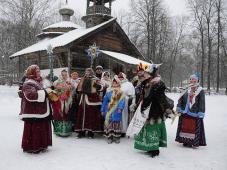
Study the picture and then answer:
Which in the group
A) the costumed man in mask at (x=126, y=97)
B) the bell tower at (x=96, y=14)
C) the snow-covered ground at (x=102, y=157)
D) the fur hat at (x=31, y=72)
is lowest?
the snow-covered ground at (x=102, y=157)

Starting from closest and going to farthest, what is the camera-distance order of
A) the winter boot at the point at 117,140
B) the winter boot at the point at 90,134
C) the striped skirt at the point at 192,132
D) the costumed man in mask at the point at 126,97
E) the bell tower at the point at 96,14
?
the striped skirt at the point at 192,132 → the winter boot at the point at 117,140 → the costumed man in mask at the point at 126,97 → the winter boot at the point at 90,134 → the bell tower at the point at 96,14

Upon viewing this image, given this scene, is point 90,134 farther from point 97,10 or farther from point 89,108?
point 97,10

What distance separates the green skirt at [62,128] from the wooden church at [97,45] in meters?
9.69

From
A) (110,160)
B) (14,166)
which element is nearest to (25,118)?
(14,166)

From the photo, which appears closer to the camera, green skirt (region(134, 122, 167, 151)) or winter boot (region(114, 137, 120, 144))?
green skirt (region(134, 122, 167, 151))

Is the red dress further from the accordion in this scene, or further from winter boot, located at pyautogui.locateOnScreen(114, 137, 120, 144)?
winter boot, located at pyautogui.locateOnScreen(114, 137, 120, 144)

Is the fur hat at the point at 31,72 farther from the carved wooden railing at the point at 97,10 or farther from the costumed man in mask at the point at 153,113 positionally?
the carved wooden railing at the point at 97,10

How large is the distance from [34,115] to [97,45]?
1405 centimetres

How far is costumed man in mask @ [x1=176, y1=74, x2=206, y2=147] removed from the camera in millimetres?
6133

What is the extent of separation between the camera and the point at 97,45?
18.9 m

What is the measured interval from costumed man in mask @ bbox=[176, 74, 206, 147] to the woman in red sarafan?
115 inches

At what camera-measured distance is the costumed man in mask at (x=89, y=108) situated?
6512 mm

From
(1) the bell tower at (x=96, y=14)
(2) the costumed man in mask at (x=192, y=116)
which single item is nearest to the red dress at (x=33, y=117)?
(2) the costumed man in mask at (x=192, y=116)

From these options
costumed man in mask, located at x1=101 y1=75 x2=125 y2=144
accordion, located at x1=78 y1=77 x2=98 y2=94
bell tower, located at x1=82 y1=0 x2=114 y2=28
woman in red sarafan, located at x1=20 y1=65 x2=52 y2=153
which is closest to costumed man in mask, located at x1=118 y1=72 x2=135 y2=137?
costumed man in mask, located at x1=101 y1=75 x2=125 y2=144
